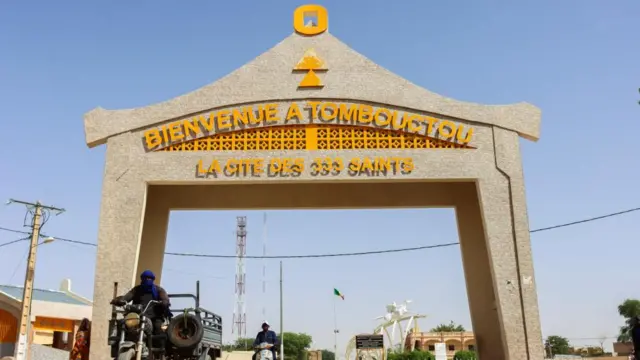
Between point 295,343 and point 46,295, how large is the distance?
5563cm

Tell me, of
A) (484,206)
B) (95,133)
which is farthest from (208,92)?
(484,206)

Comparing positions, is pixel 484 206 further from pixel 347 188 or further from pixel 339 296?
pixel 339 296

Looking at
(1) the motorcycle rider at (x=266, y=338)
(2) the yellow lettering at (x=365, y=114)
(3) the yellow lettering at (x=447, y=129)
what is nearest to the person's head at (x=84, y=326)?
(1) the motorcycle rider at (x=266, y=338)

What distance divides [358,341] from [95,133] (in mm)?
12159

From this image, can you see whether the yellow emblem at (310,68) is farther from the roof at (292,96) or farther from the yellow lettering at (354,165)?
the yellow lettering at (354,165)

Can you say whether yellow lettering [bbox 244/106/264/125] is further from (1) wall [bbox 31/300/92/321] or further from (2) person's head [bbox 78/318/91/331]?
(1) wall [bbox 31/300/92/321]

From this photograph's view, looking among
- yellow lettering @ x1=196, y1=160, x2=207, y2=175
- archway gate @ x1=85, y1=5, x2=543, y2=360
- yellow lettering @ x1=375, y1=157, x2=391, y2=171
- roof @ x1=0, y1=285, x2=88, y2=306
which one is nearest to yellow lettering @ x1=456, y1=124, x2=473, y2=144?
archway gate @ x1=85, y1=5, x2=543, y2=360

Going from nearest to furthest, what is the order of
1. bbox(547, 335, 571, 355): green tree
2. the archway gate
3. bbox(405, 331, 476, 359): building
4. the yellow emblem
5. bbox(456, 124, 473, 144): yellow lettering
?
the archway gate
bbox(456, 124, 473, 144): yellow lettering
the yellow emblem
bbox(405, 331, 476, 359): building
bbox(547, 335, 571, 355): green tree

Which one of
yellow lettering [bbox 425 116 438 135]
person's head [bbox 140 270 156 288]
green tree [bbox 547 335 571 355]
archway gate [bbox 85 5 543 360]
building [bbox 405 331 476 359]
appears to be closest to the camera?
person's head [bbox 140 270 156 288]

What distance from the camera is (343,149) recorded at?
16000 mm

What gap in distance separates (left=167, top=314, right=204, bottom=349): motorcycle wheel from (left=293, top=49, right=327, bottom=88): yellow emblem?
8568 millimetres

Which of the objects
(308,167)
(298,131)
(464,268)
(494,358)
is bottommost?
Answer: (494,358)

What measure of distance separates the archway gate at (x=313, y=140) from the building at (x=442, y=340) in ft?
199

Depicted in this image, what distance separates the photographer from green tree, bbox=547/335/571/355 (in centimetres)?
8481
